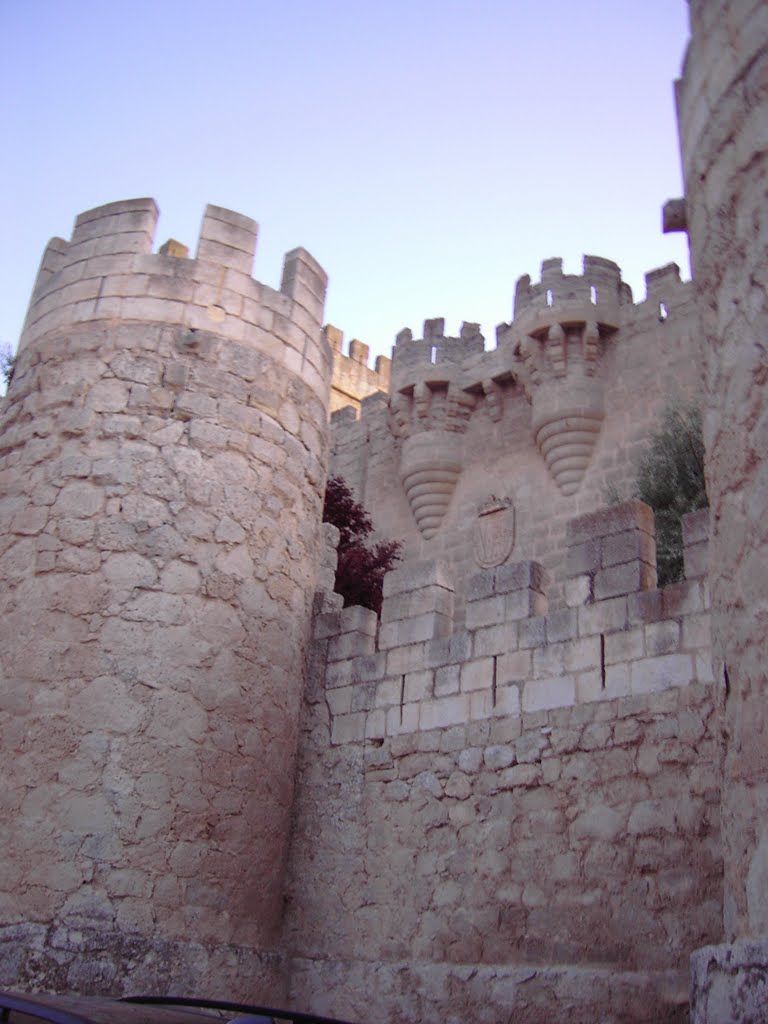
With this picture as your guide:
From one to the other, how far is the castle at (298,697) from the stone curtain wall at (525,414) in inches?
221

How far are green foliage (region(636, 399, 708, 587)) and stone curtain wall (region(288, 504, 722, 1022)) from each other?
18.0 ft

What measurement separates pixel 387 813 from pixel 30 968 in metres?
1.95

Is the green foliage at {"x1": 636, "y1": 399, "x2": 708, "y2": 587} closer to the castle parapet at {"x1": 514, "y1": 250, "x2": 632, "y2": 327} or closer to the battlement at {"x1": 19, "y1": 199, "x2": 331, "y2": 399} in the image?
the castle parapet at {"x1": 514, "y1": 250, "x2": 632, "y2": 327}

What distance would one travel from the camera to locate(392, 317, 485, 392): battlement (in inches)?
590

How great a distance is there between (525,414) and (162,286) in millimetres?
8288

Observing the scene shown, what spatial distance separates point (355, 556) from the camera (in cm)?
1191

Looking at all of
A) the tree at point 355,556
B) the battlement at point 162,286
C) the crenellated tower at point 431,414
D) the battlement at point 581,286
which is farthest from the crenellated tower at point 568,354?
the battlement at point 162,286

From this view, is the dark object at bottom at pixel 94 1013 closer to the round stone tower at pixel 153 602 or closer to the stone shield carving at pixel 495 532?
the round stone tower at pixel 153 602

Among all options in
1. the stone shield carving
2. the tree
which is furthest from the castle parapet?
the tree

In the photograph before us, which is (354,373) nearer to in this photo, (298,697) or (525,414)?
(525,414)

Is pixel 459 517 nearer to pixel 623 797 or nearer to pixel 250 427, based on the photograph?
pixel 250 427

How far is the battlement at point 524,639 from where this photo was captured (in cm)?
527

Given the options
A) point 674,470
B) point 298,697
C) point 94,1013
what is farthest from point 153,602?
point 674,470

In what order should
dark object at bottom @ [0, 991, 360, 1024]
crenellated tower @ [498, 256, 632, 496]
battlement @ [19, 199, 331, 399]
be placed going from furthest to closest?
crenellated tower @ [498, 256, 632, 496]
battlement @ [19, 199, 331, 399]
dark object at bottom @ [0, 991, 360, 1024]
